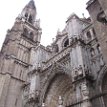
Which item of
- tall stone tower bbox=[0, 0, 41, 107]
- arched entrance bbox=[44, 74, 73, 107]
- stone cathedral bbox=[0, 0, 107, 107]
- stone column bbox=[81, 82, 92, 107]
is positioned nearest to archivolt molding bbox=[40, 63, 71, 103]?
stone cathedral bbox=[0, 0, 107, 107]

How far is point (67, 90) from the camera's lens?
1609cm

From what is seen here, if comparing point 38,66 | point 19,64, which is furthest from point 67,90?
point 19,64

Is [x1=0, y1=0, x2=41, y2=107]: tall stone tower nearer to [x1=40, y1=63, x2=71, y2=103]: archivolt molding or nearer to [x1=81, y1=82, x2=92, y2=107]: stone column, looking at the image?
[x1=40, y1=63, x2=71, y2=103]: archivolt molding

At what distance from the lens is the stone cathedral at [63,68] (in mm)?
11453

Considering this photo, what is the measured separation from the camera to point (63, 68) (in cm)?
1569

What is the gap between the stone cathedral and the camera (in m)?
11.5

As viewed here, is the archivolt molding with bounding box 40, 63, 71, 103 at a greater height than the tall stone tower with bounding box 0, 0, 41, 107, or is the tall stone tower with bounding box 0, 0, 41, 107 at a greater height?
the tall stone tower with bounding box 0, 0, 41, 107

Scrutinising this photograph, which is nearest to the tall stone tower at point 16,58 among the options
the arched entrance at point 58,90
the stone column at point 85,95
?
the arched entrance at point 58,90

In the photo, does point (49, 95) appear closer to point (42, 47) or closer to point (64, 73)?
point (64, 73)

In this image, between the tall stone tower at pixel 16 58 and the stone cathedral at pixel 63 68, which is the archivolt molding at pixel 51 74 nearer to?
the stone cathedral at pixel 63 68

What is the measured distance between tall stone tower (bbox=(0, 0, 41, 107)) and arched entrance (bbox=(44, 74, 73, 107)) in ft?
18.0

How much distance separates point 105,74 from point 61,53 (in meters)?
6.27

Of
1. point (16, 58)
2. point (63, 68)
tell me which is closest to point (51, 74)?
point (63, 68)

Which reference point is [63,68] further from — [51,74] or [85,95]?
[85,95]
